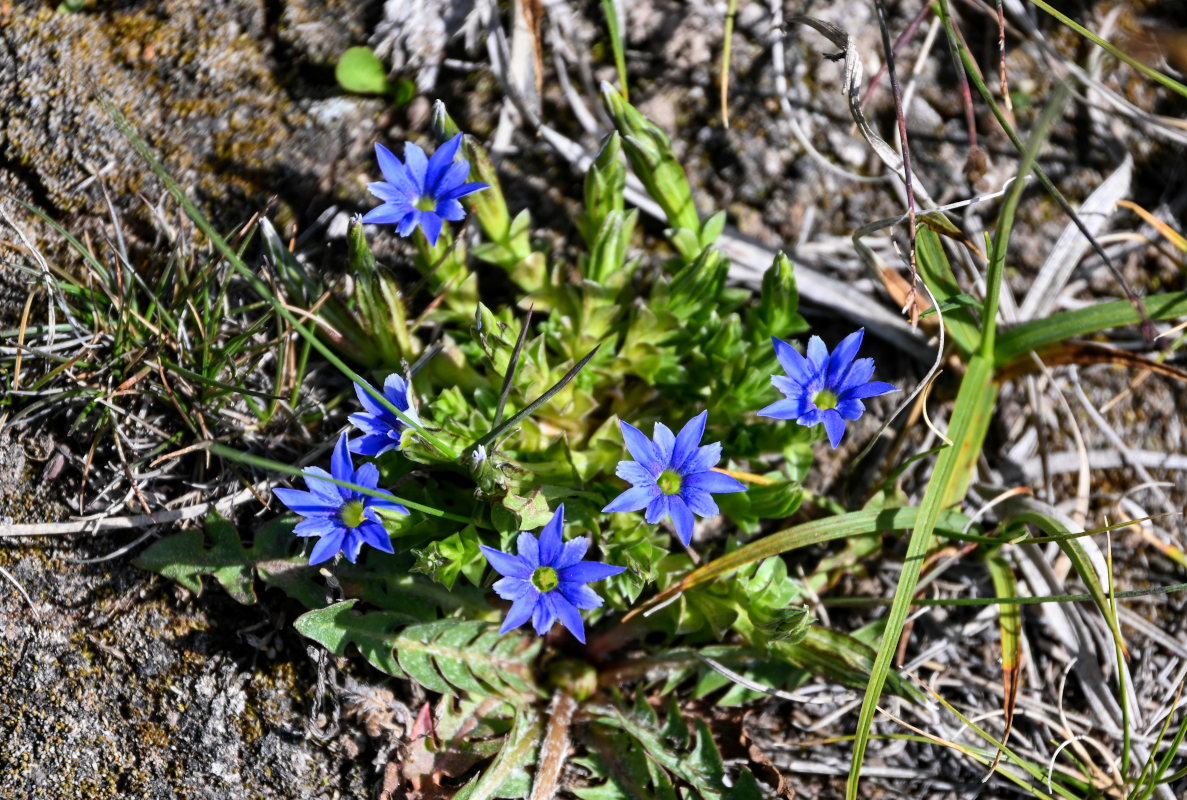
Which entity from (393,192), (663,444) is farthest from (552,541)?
(393,192)

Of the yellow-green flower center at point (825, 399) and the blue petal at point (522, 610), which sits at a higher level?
the yellow-green flower center at point (825, 399)

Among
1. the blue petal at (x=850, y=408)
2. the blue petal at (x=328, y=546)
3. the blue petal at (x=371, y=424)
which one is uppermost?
the blue petal at (x=850, y=408)

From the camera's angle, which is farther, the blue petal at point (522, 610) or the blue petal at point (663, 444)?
the blue petal at point (663, 444)

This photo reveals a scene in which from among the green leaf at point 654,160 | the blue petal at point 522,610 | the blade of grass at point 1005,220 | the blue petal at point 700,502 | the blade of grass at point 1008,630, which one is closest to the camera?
the blade of grass at point 1005,220

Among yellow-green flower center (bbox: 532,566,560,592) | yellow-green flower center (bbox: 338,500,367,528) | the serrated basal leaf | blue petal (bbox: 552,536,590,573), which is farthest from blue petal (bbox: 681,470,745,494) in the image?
the serrated basal leaf

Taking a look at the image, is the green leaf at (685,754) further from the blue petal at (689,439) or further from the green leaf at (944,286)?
the green leaf at (944,286)

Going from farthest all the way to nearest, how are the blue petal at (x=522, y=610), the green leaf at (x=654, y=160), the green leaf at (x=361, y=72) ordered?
1. the green leaf at (x=361, y=72)
2. the green leaf at (x=654, y=160)
3. the blue petal at (x=522, y=610)

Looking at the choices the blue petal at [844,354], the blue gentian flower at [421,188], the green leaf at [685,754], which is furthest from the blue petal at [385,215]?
the green leaf at [685,754]
